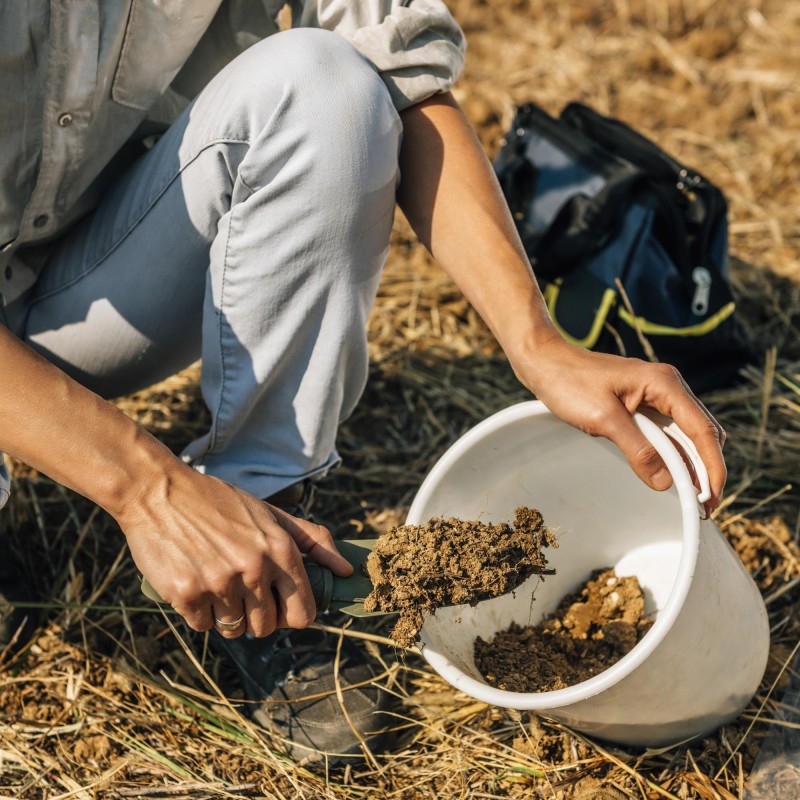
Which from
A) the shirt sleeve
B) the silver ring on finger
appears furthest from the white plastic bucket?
the shirt sleeve

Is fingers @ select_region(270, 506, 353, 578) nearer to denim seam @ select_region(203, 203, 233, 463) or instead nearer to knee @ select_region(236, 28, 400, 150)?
denim seam @ select_region(203, 203, 233, 463)

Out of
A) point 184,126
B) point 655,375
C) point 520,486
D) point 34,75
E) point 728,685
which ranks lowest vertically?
point 728,685

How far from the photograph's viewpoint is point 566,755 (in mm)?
1300

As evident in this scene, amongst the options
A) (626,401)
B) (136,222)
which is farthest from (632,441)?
(136,222)

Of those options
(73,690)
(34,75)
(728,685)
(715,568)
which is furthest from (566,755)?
(34,75)

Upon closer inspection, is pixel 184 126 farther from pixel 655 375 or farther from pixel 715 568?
pixel 715 568

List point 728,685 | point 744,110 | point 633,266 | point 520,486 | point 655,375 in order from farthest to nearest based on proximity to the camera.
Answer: point 744,110 → point 633,266 → point 520,486 → point 728,685 → point 655,375

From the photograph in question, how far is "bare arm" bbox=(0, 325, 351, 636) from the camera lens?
952 mm

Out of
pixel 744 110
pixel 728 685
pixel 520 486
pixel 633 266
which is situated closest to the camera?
pixel 728 685

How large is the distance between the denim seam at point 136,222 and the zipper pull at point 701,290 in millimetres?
1035

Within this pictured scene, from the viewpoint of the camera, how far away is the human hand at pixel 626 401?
3.56 ft

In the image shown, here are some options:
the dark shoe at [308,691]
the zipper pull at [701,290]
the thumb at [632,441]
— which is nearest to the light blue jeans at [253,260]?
the dark shoe at [308,691]

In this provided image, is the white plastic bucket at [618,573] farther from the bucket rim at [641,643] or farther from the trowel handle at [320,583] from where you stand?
the trowel handle at [320,583]

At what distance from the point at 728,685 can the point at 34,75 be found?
117 centimetres
